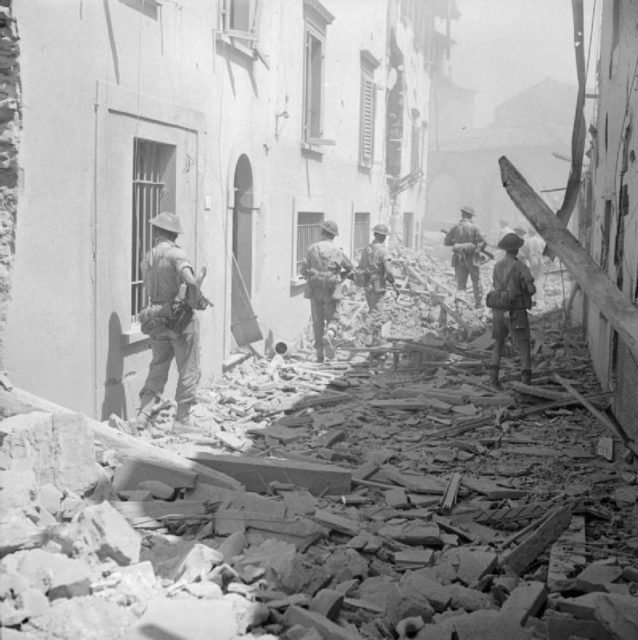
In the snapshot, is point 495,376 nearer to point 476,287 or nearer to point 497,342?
point 497,342

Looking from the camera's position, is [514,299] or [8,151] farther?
[514,299]

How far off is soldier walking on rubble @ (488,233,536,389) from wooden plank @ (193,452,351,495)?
4.73 meters

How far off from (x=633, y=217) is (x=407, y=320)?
852 centimetres

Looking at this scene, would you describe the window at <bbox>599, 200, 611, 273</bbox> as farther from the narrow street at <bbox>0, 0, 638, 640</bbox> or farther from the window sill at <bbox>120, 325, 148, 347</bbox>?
the window sill at <bbox>120, 325, 148, 347</bbox>

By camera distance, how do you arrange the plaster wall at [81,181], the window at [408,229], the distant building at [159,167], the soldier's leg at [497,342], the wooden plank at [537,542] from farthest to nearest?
the window at [408,229] < the soldier's leg at [497,342] < the distant building at [159,167] < the plaster wall at [81,181] < the wooden plank at [537,542]

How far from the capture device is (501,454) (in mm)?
7965

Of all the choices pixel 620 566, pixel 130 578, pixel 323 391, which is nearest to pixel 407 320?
pixel 323 391

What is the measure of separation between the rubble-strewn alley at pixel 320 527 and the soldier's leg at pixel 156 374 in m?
0.28

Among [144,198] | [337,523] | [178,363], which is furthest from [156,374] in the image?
[337,523]

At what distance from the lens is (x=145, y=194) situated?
8938mm

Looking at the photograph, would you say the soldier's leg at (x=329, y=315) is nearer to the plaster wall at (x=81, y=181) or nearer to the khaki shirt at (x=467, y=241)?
the plaster wall at (x=81, y=181)

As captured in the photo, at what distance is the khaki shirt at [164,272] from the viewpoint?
8266 mm

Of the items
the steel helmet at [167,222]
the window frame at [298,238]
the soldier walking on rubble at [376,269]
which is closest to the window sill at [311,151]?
the window frame at [298,238]

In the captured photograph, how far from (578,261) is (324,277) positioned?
8551 mm
